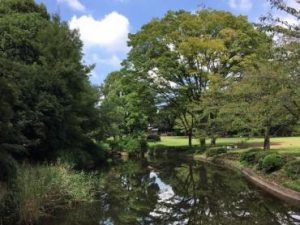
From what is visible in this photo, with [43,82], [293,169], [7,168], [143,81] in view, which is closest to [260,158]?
[293,169]

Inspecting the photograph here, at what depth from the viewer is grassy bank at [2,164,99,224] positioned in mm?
13797

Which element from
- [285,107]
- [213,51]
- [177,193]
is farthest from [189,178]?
[213,51]

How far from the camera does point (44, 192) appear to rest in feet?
48.6

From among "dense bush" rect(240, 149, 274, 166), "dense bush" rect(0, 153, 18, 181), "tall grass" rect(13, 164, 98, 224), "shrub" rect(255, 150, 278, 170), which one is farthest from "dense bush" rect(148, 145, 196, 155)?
"dense bush" rect(0, 153, 18, 181)

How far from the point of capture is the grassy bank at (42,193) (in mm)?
13797

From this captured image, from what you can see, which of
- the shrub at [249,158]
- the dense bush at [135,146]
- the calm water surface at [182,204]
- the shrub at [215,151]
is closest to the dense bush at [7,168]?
the calm water surface at [182,204]

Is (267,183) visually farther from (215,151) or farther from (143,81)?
(143,81)

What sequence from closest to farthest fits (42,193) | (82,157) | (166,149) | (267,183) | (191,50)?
(42,193) → (267,183) → (82,157) → (191,50) → (166,149)

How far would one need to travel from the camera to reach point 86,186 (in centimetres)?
1928

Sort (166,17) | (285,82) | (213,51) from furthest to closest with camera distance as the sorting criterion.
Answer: (166,17) < (213,51) < (285,82)

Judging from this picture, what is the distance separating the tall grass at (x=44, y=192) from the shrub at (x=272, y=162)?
32.5 feet

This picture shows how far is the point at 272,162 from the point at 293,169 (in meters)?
2.58

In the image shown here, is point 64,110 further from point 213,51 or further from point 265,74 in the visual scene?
point 213,51

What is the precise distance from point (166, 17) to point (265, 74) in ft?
95.1
